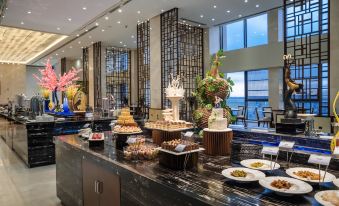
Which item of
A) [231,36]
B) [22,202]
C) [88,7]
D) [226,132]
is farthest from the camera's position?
[231,36]

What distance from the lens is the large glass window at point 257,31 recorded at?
10.8 m

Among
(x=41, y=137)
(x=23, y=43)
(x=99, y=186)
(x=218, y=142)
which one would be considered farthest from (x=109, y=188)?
(x=23, y=43)

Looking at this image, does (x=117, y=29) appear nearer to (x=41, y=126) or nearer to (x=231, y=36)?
(x=231, y=36)

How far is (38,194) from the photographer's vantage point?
377 cm

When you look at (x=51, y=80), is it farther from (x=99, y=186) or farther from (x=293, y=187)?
(x=293, y=187)

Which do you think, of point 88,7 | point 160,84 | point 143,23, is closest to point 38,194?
point 88,7

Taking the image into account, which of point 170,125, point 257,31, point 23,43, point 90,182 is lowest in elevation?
point 90,182

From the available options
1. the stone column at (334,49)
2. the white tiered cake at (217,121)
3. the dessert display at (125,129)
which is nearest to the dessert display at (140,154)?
the dessert display at (125,129)

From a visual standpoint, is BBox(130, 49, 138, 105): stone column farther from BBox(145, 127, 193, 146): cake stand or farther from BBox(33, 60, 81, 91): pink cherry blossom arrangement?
BBox(145, 127, 193, 146): cake stand

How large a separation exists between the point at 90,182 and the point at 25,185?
2.33 m

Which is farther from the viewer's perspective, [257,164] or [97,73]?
Result: [97,73]

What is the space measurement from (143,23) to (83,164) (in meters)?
8.17

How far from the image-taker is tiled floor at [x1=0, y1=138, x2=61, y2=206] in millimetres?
3516

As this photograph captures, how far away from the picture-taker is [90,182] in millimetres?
2525
